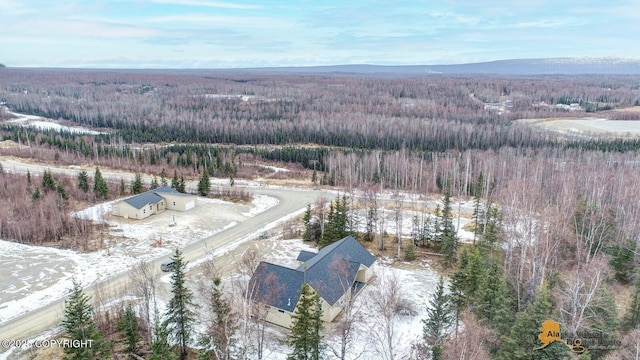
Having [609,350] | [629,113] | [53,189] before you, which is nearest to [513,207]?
[609,350]

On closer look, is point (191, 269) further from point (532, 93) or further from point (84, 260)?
point (532, 93)

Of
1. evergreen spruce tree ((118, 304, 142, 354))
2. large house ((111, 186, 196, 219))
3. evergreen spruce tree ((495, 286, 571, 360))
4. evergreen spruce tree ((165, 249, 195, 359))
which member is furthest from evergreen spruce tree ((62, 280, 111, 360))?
large house ((111, 186, 196, 219))

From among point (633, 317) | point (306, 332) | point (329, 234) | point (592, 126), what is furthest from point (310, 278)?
point (592, 126)

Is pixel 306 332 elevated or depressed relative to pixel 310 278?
elevated

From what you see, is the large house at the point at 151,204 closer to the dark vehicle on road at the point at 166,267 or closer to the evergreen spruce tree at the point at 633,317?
the dark vehicle on road at the point at 166,267

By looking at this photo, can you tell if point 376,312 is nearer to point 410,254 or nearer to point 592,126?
point 410,254

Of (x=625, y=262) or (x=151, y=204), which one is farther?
(x=151, y=204)
